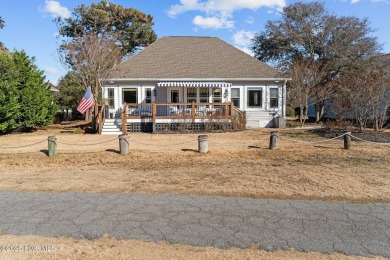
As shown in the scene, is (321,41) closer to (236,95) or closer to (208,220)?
(236,95)

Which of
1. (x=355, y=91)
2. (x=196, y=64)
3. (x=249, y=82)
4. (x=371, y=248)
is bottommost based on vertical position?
(x=371, y=248)

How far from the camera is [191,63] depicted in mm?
21062

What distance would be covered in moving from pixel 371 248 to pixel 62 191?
5492 mm

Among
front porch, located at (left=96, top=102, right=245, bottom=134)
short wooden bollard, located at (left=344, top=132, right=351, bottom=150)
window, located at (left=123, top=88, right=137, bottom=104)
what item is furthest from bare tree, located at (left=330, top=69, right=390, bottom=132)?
window, located at (left=123, top=88, right=137, bottom=104)

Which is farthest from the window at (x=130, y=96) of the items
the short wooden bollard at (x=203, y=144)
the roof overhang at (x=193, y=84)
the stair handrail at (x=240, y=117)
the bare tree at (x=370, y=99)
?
the bare tree at (x=370, y=99)

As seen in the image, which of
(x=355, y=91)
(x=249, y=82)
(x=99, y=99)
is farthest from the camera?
(x=99, y=99)

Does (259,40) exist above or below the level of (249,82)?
above

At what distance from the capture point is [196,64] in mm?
20969

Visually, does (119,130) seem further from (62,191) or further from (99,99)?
(62,191)

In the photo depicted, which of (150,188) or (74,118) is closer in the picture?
(150,188)

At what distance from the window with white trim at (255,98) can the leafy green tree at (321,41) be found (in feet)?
18.7

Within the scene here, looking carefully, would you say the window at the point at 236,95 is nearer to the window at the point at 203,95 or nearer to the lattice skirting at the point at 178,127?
the window at the point at 203,95

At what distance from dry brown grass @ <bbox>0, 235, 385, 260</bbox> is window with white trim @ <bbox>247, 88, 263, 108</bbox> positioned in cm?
1702

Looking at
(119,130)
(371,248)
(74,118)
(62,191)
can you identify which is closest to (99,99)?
(119,130)
